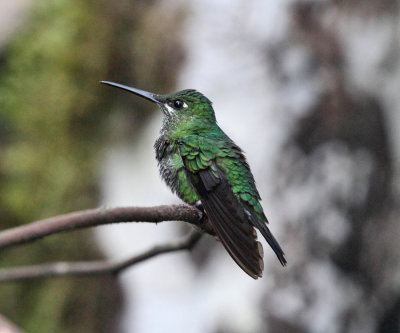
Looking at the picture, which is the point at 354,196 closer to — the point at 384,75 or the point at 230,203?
the point at 384,75

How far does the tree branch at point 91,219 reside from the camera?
5.00ft

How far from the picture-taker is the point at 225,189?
1960mm

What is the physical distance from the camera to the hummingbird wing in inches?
63.1

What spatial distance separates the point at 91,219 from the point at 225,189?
54 centimetres

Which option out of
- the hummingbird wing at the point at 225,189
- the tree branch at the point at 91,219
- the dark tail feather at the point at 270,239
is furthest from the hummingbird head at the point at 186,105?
the tree branch at the point at 91,219

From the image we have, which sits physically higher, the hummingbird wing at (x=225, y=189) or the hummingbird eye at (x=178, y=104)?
the hummingbird eye at (x=178, y=104)

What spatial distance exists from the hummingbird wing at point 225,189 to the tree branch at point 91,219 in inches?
5.4

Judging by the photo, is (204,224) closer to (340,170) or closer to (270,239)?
(270,239)

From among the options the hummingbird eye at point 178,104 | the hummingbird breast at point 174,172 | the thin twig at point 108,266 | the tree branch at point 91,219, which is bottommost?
the thin twig at point 108,266

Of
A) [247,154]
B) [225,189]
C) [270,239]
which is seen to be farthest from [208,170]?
[247,154]

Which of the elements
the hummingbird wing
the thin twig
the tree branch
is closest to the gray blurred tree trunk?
the thin twig

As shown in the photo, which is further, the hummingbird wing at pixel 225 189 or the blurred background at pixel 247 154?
the blurred background at pixel 247 154

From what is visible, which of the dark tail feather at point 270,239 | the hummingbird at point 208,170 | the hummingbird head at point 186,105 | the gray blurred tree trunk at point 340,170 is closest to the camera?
the dark tail feather at point 270,239

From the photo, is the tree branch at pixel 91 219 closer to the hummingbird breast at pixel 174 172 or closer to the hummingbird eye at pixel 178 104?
the hummingbird breast at pixel 174 172
